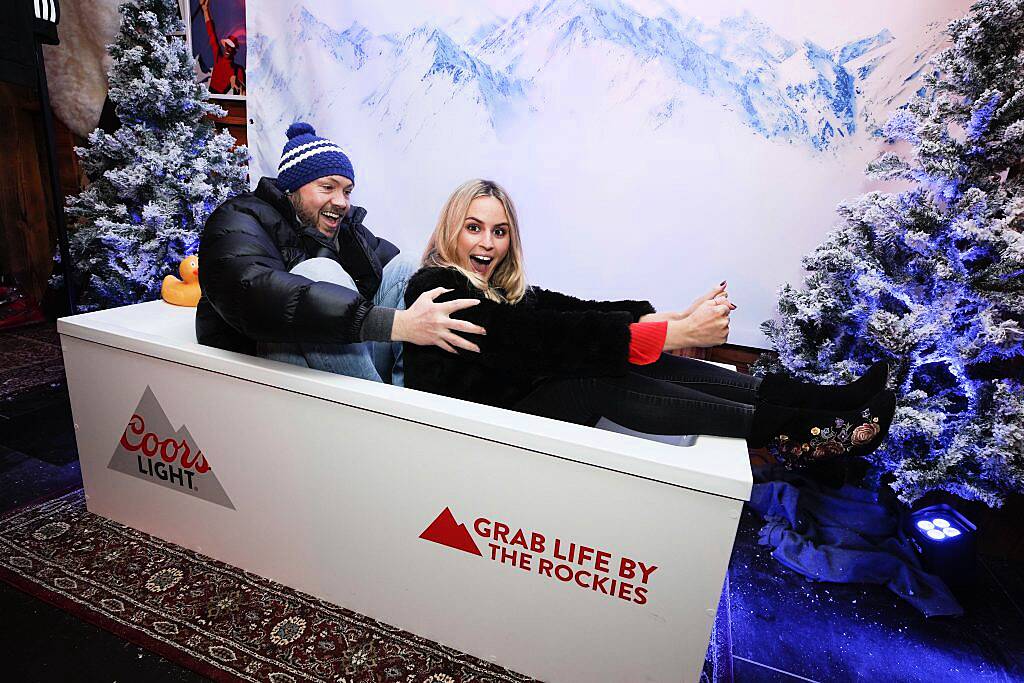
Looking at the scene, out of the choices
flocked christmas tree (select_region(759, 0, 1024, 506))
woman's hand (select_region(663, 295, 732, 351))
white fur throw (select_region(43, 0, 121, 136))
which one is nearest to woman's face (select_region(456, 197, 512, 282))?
woman's hand (select_region(663, 295, 732, 351))

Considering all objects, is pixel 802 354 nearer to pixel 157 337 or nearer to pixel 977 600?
pixel 977 600

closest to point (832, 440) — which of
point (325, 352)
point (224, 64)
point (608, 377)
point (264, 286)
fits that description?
point (608, 377)

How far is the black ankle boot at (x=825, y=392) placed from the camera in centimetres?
139

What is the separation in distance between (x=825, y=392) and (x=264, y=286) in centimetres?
134

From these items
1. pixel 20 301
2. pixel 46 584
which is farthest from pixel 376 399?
pixel 20 301

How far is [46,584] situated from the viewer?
1.52m

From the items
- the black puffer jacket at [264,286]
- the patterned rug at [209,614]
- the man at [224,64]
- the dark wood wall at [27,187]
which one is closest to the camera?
the black puffer jacket at [264,286]

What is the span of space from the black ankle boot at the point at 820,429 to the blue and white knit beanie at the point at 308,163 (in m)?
1.28

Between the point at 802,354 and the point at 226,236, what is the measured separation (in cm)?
198

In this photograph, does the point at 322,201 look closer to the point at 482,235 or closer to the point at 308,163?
the point at 308,163

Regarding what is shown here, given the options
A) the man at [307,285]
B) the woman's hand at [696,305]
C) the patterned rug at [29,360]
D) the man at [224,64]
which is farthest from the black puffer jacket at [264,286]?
the man at [224,64]

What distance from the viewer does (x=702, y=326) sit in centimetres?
135

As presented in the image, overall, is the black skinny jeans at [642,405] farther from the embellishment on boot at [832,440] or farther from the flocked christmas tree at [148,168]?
the flocked christmas tree at [148,168]

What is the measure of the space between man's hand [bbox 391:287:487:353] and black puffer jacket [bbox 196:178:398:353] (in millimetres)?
88
